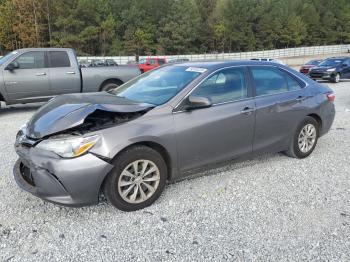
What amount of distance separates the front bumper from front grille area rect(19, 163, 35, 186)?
0.15 meters

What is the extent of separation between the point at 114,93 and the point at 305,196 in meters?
2.78

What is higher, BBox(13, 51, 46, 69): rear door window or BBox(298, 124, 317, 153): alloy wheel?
BBox(13, 51, 46, 69): rear door window

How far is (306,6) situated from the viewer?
253 ft

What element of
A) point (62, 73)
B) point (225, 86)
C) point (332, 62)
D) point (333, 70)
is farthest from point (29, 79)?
point (332, 62)

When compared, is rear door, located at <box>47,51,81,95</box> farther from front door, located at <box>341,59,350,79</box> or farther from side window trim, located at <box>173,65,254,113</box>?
front door, located at <box>341,59,350,79</box>

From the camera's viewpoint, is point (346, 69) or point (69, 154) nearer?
point (69, 154)

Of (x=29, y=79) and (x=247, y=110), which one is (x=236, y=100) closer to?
(x=247, y=110)

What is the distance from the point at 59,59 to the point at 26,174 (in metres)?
6.47

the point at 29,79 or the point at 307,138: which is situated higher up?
the point at 29,79

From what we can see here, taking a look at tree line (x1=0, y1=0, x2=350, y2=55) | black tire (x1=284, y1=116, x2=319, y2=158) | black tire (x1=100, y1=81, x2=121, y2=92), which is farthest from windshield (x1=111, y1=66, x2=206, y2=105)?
tree line (x1=0, y1=0, x2=350, y2=55)

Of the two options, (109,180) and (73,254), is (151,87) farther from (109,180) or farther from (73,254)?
(73,254)

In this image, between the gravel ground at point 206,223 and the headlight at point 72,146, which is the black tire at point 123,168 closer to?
the gravel ground at point 206,223

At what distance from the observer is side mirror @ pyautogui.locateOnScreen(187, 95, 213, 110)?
365 cm

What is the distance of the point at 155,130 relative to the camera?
11.4 ft
